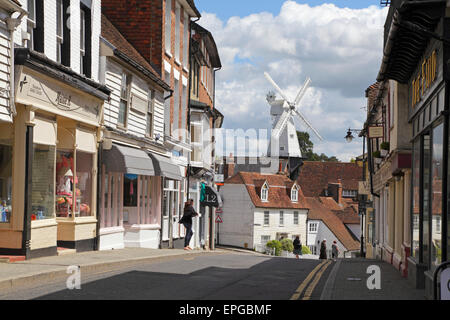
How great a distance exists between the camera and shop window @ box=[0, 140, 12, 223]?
16.0 meters

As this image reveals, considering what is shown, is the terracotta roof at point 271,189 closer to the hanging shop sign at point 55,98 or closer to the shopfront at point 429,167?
the hanging shop sign at point 55,98

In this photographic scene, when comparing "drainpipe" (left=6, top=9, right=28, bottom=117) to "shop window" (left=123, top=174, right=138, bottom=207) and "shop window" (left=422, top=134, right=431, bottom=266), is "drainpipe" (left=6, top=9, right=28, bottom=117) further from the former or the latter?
"shop window" (left=123, top=174, right=138, bottom=207)

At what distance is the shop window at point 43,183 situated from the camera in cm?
1695

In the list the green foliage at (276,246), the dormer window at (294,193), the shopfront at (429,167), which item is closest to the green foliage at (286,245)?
the green foliage at (276,246)

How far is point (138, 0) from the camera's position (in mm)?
28953

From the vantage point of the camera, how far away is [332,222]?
77.2 m

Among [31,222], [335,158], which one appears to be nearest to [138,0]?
[31,222]

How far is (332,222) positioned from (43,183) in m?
62.2

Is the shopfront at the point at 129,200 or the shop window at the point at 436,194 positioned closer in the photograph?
the shop window at the point at 436,194

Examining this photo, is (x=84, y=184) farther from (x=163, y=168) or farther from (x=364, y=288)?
(x=364, y=288)

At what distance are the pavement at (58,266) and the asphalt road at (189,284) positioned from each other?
0.31 meters

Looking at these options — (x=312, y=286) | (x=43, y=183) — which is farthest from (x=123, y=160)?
(x=312, y=286)

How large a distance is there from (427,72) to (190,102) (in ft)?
A: 71.8

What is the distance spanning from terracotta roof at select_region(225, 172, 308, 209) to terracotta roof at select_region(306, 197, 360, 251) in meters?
2.17
